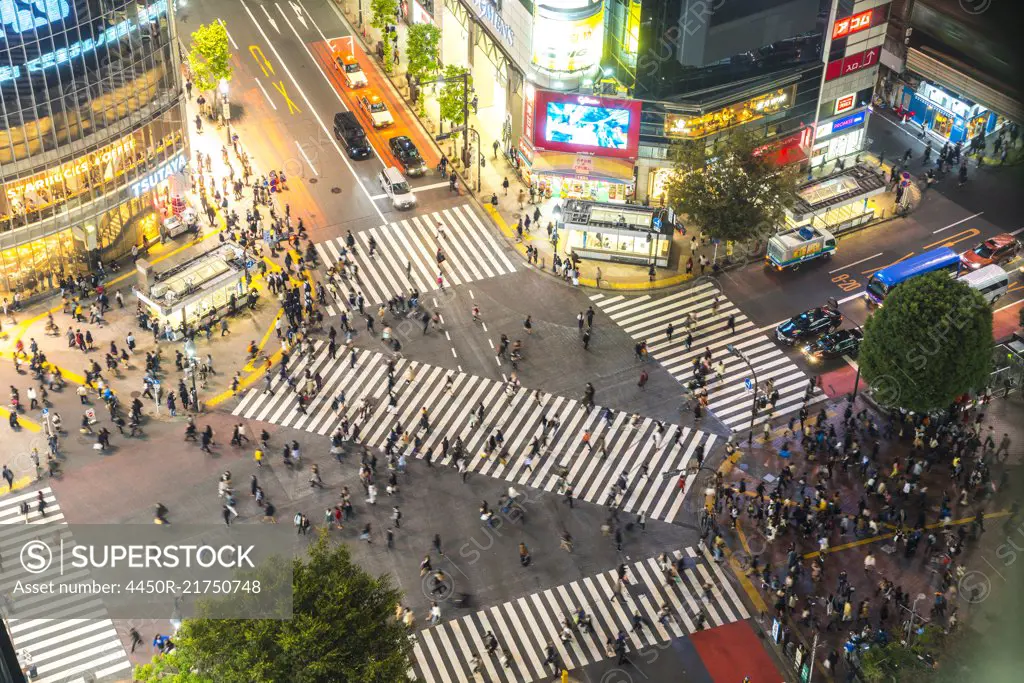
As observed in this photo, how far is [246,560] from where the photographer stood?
52.8 metres

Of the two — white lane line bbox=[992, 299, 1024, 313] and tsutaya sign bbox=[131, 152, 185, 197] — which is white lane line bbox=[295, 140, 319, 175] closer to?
tsutaya sign bbox=[131, 152, 185, 197]

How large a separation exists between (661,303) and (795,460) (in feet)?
57.4

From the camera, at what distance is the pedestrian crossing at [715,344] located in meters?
77.2

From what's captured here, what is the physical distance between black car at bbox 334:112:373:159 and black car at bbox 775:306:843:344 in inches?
1575

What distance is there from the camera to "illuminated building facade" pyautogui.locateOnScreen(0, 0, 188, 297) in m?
75.9

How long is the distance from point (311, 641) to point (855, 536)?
35813mm

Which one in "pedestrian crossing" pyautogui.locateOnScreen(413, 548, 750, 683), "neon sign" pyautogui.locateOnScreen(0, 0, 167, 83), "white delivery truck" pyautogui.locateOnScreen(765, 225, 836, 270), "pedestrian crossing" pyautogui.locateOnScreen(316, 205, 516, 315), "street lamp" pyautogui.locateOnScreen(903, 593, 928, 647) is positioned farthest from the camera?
"pedestrian crossing" pyautogui.locateOnScreen(316, 205, 516, 315)

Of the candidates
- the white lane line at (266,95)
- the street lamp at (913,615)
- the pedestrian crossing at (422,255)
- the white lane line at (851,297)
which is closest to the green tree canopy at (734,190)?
the white lane line at (851,297)

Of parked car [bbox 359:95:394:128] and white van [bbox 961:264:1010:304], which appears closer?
white van [bbox 961:264:1010:304]

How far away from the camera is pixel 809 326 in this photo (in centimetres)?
8100

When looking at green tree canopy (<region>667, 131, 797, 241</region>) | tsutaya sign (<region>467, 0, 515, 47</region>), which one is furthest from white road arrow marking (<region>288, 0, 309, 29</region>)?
green tree canopy (<region>667, 131, 797, 241</region>)

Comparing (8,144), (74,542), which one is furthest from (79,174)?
(74,542)

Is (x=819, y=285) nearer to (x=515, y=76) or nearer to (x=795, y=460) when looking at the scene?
(x=795, y=460)

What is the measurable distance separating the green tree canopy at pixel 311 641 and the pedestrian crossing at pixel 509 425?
75.6 feet
